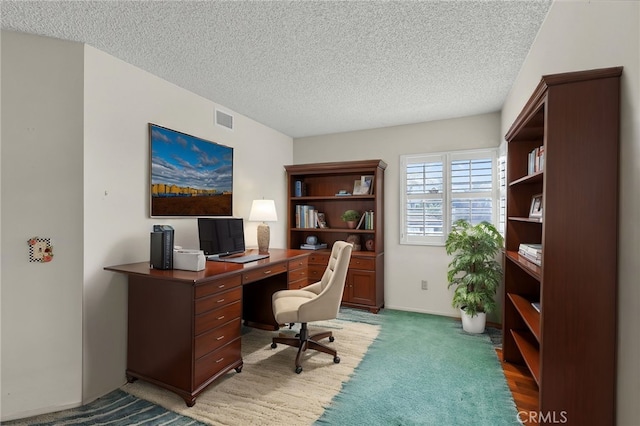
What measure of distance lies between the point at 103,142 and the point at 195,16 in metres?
1.15

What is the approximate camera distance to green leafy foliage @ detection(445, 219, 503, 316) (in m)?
3.25

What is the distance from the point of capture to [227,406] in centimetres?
204

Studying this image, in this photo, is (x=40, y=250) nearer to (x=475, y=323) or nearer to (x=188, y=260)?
(x=188, y=260)

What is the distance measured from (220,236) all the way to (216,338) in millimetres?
1071

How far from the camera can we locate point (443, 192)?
396 cm

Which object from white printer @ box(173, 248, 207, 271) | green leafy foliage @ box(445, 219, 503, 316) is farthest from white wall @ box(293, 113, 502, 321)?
white printer @ box(173, 248, 207, 271)

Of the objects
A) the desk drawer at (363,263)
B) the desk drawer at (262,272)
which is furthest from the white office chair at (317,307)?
the desk drawer at (363,263)

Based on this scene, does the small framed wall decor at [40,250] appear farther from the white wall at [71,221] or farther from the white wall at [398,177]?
the white wall at [398,177]

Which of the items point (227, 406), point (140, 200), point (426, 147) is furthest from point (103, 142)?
point (426, 147)

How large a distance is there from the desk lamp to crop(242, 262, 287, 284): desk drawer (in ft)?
1.48

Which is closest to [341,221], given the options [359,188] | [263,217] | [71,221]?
[359,188]

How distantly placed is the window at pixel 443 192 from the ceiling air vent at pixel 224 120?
2260 mm

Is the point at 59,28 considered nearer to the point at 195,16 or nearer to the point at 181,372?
the point at 195,16

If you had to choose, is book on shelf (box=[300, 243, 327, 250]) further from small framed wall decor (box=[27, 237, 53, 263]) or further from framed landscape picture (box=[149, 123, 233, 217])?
small framed wall decor (box=[27, 237, 53, 263])
